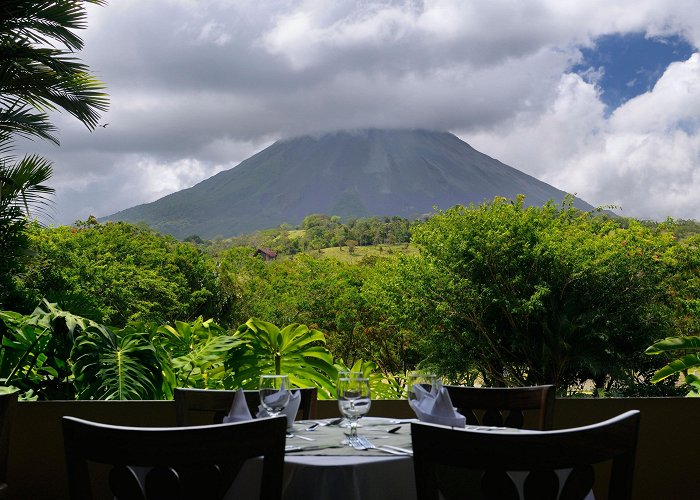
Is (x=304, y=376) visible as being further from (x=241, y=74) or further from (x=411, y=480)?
(x=241, y=74)

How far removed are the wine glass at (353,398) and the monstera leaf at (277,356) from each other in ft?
6.34

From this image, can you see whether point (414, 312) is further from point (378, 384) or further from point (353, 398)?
point (353, 398)

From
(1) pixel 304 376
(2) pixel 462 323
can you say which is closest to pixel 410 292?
(2) pixel 462 323

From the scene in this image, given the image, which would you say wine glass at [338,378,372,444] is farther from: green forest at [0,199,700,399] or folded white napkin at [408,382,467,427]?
green forest at [0,199,700,399]

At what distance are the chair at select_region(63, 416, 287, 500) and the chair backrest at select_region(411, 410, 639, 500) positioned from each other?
248mm

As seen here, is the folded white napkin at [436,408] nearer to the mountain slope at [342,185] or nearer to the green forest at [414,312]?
the green forest at [414,312]

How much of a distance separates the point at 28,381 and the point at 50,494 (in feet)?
2.53

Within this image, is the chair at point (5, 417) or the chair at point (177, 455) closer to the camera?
the chair at point (177, 455)

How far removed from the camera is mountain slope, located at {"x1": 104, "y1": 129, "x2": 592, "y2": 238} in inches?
4481

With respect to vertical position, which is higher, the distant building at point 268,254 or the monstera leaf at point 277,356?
the distant building at point 268,254

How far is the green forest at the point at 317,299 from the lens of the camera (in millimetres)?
3703

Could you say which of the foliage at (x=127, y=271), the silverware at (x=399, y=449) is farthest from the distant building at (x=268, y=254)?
the silverware at (x=399, y=449)

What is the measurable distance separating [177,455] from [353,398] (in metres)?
0.78

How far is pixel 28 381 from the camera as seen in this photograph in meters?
3.61
